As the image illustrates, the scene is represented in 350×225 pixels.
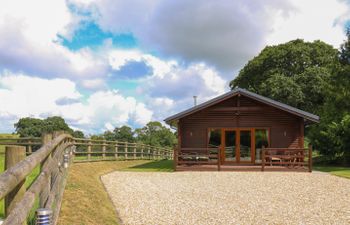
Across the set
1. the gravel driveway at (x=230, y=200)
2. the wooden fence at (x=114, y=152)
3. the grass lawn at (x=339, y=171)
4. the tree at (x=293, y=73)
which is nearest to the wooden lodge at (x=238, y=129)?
the grass lawn at (x=339, y=171)

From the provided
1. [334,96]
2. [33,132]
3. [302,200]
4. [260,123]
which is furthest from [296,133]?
[33,132]

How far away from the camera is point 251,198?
9.53 meters

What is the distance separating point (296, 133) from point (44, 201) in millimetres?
16780

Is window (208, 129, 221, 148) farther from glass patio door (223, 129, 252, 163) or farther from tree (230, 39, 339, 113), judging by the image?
tree (230, 39, 339, 113)

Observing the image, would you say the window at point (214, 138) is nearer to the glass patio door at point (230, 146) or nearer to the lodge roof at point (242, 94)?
the glass patio door at point (230, 146)

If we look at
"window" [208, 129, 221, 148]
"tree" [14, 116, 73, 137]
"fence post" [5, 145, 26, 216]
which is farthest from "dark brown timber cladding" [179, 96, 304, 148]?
"tree" [14, 116, 73, 137]

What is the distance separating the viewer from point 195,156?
17922 mm

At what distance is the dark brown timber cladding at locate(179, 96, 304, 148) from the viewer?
1895cm

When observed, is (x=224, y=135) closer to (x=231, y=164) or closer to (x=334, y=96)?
(x=231, y=164)

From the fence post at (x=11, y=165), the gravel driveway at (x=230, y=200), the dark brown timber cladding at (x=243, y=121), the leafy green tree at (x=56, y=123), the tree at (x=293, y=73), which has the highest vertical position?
the tree at (x=293, y=73)

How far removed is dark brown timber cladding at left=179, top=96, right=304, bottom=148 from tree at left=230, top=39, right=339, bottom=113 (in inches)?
479

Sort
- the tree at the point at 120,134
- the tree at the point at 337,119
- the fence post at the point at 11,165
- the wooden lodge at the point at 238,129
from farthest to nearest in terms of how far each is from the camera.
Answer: the tree at the point at 120,134
the tree at the point at 337,119
the wooden lodge at the point at 238,129
the fence post at the point at 11,165

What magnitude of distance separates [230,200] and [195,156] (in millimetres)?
8697

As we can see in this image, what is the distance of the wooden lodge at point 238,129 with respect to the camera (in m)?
18.7
